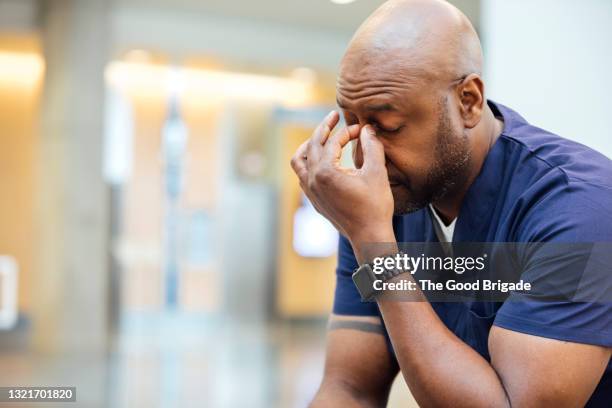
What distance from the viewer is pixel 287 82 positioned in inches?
278

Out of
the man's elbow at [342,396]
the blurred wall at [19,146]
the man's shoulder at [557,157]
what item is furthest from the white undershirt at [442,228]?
the blurred wall at [19,146]

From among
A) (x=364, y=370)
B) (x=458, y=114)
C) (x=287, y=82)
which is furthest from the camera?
(x=287, y=82)

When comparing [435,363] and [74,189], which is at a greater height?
[435,363]

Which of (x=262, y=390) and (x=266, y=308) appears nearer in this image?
(x=262, y=390)

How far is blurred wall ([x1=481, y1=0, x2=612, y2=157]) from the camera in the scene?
191 centimetres

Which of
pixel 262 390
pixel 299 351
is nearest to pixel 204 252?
pixel 299 351

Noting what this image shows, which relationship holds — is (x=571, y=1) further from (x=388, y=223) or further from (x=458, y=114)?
(x=388, y=223)

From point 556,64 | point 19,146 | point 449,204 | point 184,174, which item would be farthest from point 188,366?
point 449,204

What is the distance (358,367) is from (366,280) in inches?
10.6

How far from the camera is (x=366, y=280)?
0.95 meters

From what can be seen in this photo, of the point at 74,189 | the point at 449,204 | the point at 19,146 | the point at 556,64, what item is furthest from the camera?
the point at 19,146

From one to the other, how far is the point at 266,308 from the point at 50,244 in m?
2.64

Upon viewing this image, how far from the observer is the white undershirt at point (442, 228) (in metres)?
1.14

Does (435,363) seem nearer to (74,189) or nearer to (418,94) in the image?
(418,94)
